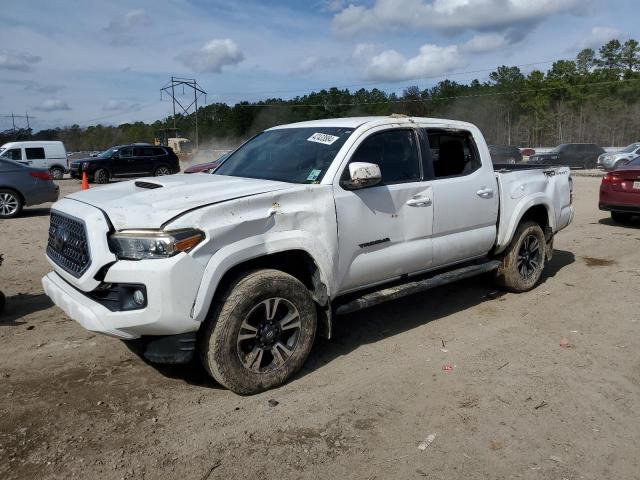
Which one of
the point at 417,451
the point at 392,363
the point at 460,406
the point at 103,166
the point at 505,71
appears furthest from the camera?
the point at 505,71

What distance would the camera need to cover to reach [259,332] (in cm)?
386

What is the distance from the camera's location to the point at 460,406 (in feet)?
12.2

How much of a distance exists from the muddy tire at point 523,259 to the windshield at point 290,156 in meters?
2.58

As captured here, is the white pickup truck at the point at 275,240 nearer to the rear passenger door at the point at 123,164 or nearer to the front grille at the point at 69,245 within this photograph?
the front grille at the point at 69,245

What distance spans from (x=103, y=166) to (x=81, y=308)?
23.3 metres

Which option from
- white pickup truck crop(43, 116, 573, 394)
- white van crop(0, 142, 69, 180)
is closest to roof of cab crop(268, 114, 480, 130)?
white pickup truck crop(43, 116, 573, 394)

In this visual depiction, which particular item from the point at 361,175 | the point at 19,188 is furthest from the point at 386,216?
the point at 19,188

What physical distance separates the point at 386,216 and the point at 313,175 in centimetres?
70

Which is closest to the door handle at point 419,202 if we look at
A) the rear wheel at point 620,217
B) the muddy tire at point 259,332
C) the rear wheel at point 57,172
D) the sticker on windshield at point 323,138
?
the sticker on windshield at point 323,138

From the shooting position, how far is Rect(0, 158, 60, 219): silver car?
1217 cm

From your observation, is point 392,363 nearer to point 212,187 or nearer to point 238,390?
point 238,390

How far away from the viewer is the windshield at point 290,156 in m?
4.40

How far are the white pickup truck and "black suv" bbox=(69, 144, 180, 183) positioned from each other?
2176 centimetres

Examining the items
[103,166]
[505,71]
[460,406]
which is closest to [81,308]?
[460,406]
